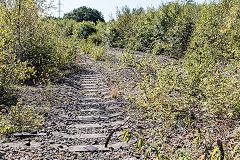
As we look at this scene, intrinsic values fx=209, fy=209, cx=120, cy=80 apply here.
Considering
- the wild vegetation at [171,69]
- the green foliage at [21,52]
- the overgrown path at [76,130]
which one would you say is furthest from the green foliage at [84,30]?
the overgrown path at [76,130]

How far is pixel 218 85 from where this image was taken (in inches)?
168

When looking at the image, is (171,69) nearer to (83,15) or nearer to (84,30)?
(84,30)

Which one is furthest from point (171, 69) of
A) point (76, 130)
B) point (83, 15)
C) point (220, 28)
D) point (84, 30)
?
point (83, 15)

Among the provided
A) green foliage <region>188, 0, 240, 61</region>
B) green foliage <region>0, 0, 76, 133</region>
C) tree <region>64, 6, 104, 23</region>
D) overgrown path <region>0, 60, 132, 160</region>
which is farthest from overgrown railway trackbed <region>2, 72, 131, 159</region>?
tree <region>64, 6, 104, 23</region>

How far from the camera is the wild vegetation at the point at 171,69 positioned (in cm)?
379

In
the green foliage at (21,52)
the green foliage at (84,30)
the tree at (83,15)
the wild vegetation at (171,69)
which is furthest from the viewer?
the tree at (83,15)

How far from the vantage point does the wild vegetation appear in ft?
12.4

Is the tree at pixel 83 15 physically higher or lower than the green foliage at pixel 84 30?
higher

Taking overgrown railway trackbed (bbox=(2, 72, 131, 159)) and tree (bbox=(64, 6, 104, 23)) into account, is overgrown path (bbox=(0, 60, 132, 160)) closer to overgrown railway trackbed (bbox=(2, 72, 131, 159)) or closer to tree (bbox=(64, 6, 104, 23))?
overgrown railway trackbed (bbox=(2, 72, 131, 159))

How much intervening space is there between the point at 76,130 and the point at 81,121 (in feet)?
1.81

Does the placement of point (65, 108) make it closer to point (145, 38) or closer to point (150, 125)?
point (150, 125)

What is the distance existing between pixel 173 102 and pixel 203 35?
20.3 ft

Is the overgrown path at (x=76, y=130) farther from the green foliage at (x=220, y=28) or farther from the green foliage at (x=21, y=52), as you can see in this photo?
the green foliage at (x=220, y=28)

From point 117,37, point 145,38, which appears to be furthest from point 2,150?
point 117,37
